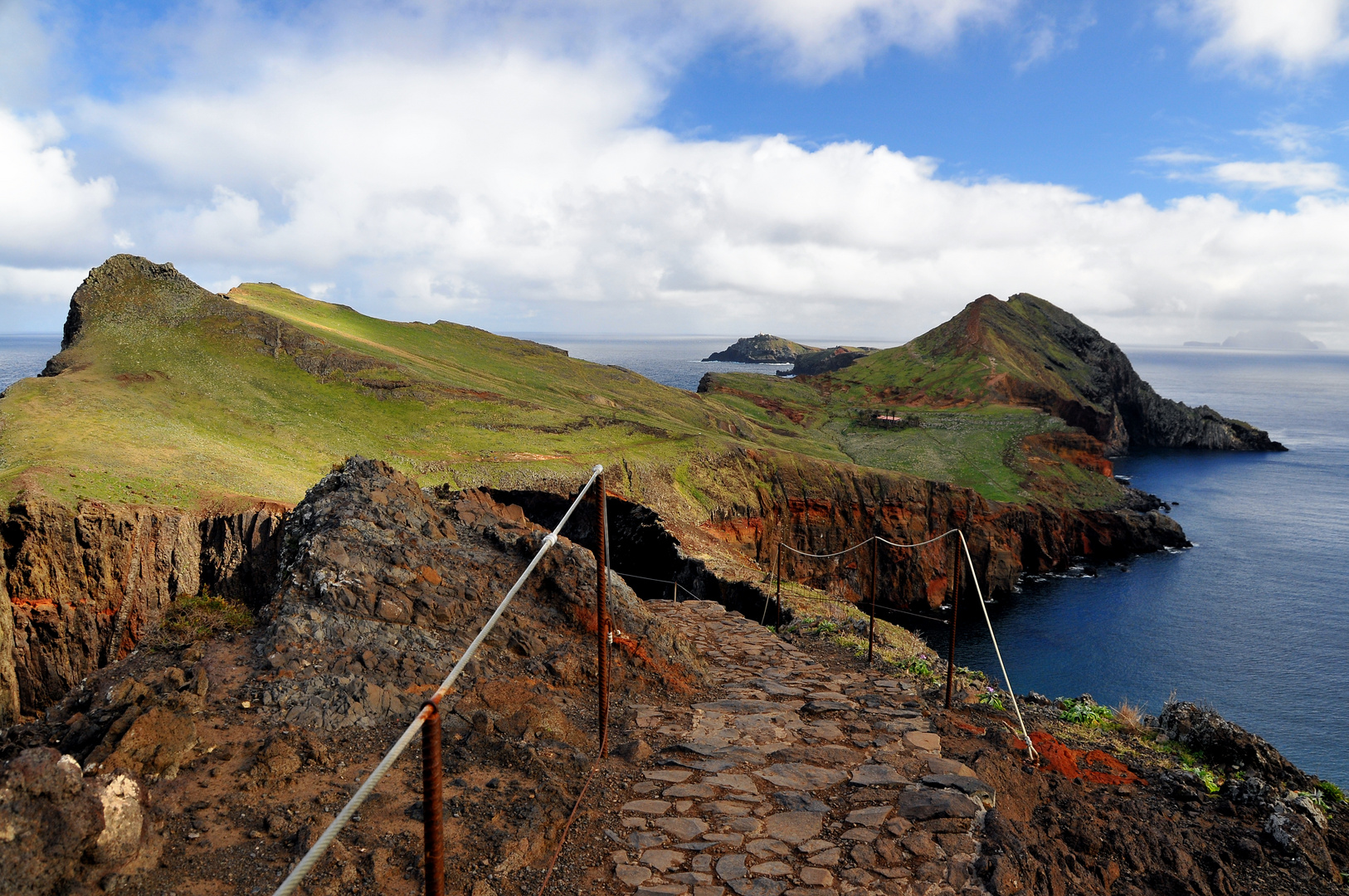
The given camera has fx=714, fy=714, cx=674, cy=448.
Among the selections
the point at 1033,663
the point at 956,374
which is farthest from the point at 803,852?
the point at 956,374

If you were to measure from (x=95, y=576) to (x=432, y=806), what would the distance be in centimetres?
1957

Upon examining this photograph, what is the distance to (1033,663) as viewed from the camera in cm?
3972

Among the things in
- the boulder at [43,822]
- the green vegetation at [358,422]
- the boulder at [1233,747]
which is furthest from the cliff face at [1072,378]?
the boulder at [43,822]

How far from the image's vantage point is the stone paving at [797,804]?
657cm

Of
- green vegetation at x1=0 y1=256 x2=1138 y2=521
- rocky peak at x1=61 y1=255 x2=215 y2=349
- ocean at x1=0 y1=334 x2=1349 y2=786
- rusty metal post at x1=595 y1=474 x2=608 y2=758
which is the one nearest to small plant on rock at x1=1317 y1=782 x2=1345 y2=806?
rusty metal post at x1=595 y1=474 x2=608 y2=758

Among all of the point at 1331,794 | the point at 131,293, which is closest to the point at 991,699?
the point at 1331,794

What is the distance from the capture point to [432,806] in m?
3.99

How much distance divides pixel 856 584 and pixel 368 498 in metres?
40.7

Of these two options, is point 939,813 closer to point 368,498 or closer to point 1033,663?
point 368,498

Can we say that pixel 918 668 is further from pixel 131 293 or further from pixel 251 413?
pixel 131 293

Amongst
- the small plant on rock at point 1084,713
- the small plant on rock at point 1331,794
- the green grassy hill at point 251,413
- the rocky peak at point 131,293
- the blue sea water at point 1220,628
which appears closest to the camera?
the small plant on rock at point 1331,794

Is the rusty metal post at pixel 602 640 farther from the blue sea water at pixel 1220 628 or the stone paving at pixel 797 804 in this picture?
the blue sea water at pixel 1220 628

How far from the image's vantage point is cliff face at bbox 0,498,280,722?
57.0 feet

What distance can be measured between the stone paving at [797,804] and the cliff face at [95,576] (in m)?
13.1
